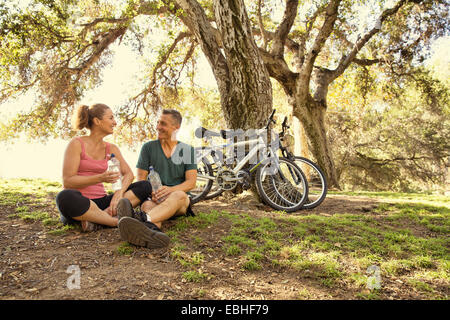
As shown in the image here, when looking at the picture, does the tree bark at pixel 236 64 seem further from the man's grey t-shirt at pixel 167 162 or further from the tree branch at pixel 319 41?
the tree branch at pixel 319 41

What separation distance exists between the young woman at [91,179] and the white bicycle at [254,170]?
1.99 m

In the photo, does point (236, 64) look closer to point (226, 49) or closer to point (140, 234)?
point (226, 49)

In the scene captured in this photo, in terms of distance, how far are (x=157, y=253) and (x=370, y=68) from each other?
35.8ft

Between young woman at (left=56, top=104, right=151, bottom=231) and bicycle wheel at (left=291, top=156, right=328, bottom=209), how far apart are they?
271 cm

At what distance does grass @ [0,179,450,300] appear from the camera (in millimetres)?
2463

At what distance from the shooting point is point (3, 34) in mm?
6703

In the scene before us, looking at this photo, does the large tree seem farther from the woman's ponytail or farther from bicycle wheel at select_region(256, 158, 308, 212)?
the woman's ponytail

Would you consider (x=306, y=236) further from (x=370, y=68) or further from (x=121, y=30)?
(x=370, y=68)

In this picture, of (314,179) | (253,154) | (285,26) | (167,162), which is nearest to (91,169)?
(167,162)

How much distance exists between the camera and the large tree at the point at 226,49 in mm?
5246

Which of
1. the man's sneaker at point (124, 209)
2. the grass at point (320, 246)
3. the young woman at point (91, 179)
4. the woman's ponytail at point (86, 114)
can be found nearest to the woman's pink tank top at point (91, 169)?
the young woman at point (91, 179)

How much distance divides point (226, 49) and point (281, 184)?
2487 millimetres

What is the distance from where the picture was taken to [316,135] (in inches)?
354
